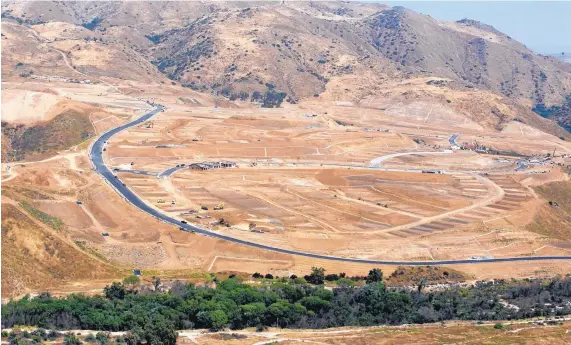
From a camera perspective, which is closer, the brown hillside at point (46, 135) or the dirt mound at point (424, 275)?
the dirt mound at point (424, 275)

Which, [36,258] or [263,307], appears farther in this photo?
[36,258]

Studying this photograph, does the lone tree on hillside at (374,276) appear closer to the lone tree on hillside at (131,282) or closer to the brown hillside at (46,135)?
the lone tree on hillside at (131,282)

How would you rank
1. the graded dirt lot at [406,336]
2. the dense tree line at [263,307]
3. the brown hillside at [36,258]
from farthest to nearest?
the brown hillside at [36,258]
the dense tree line at [263,307]
the graded dirt lot at [406,336]

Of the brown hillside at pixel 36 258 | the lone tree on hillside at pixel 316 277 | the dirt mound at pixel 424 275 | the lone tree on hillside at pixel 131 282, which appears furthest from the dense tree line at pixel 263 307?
the dirt mound at pixel 424 275

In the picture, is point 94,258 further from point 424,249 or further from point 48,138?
point 48,138

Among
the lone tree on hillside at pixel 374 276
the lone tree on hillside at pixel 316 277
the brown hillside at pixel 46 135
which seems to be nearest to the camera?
the lone tree on hillside at pixel 316 277

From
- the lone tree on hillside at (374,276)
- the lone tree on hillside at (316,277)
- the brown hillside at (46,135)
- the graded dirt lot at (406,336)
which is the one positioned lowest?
the brown hillside at (46,135)

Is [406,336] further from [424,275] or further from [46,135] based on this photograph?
[46,135]

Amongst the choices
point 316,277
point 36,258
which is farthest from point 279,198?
point 36,258

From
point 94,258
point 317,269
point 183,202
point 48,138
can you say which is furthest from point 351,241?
point 48,138
